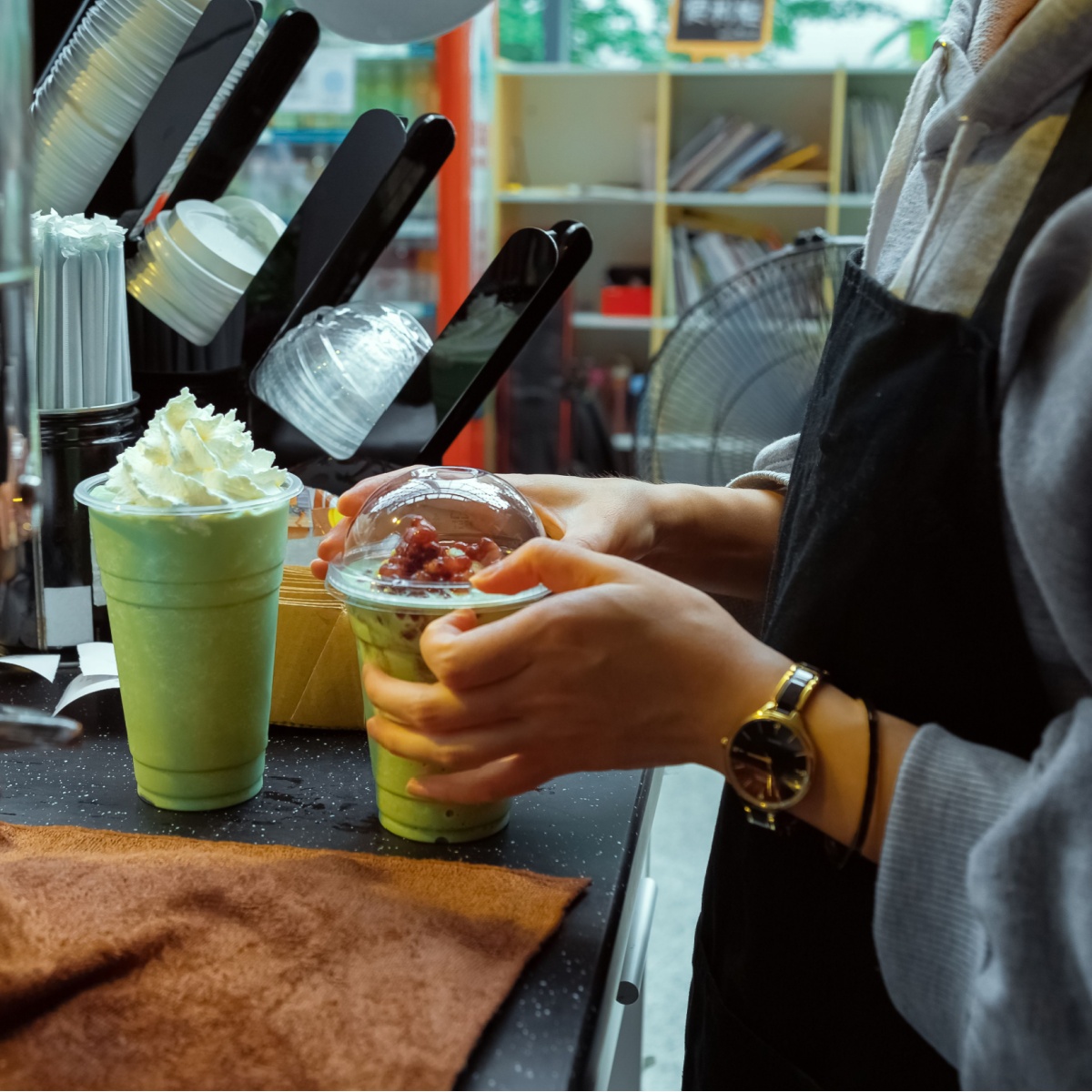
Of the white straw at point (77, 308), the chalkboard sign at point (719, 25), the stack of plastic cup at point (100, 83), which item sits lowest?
the white straw at point (77, 308)

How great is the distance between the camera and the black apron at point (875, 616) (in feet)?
2.06

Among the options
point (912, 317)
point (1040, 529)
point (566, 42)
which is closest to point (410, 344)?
point (912, 317)

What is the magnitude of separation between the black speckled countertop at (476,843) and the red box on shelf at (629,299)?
373 cm

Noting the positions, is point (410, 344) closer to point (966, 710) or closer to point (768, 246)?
point (966, 710)

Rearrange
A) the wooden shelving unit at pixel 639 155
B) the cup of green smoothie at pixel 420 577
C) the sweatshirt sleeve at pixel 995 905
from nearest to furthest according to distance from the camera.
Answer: the sweatshirt sleeve at pixel 995 905 → the cup of green smoothie at pixel 420 577 → the wooden shelving unit at pixel 639 155

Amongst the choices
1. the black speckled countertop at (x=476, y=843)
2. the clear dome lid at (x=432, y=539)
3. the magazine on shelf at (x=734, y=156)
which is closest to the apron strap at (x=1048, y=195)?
the clear dome lid at (x=432, y=539)

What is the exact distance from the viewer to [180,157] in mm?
1320

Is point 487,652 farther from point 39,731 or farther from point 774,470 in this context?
point 774,470

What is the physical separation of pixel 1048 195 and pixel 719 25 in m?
4.00

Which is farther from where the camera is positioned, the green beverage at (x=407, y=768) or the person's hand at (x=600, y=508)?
the person's hand at (x=600, y=508)

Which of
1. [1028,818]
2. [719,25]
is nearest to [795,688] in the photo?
[1028,818]

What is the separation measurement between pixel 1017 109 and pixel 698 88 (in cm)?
410

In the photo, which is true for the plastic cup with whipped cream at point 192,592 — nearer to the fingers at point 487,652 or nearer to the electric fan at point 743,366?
the fingers at point 487,652

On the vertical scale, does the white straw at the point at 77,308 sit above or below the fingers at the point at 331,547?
above
